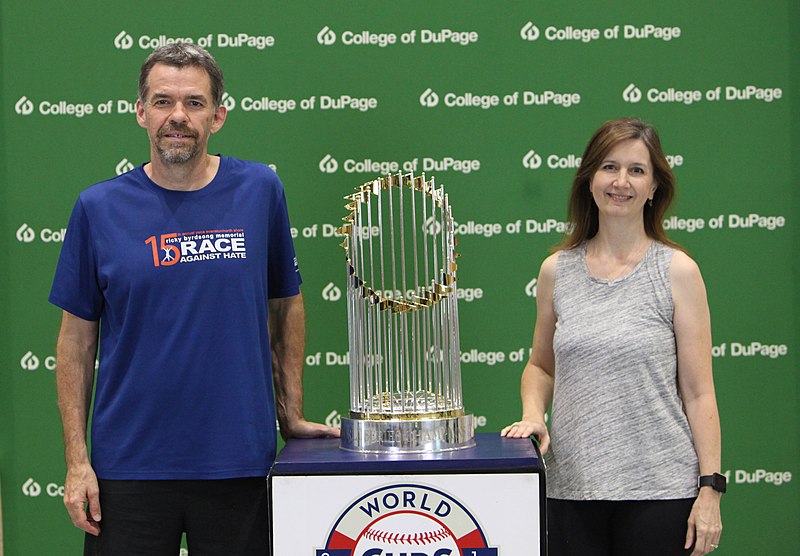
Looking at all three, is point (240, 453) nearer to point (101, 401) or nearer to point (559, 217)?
point (101, 401)

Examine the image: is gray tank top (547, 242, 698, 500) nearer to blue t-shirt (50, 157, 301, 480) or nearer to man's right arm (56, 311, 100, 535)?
blue t-shirt (50, 157, 301, 480)

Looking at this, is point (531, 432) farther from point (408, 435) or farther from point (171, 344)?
point (171, 344)

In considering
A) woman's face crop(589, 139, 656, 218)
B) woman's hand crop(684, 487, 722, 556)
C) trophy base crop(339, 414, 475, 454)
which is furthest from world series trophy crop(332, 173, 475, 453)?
woman's hand crop(684, 487, 722, 556)

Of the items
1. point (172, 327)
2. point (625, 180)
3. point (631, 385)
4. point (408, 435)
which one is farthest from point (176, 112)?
point (631, 385)

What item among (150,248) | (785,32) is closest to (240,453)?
(150,248)

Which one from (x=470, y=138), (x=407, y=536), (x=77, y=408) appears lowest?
(x=407, y=536)

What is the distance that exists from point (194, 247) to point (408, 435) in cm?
68

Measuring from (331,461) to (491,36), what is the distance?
6.62ft

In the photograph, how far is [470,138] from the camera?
360cm

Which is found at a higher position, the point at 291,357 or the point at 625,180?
the point at 625,180

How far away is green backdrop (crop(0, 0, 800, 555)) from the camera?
357 centimetres

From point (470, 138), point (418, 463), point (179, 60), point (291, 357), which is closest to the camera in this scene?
point (418, 463)

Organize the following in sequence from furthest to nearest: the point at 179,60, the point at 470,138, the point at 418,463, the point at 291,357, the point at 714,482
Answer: the point at 470,138 → the point at 291,357 → the point at 179,60 → the point at 714,482 → the point at 418,463

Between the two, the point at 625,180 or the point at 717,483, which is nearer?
the point at 717,483
